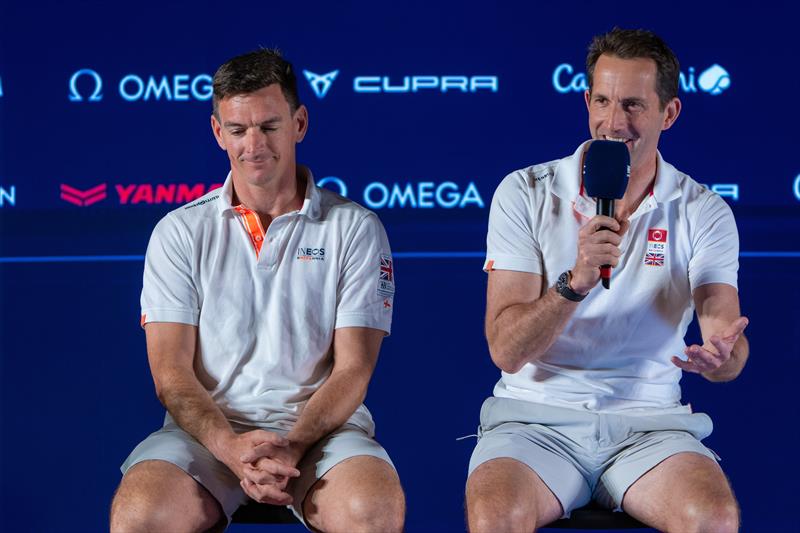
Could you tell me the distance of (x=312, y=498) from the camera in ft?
7.80

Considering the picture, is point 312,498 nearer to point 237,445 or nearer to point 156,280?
point 237,445

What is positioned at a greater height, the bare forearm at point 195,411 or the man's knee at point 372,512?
the bare forearm at point 195,411

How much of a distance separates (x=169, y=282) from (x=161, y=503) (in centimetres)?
51

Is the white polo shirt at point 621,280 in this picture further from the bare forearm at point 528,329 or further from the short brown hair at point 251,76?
the short brown hair at point 251,76

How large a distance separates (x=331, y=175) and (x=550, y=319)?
184 cm

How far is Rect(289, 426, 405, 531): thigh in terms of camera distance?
2.28 meters

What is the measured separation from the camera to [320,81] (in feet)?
13.4

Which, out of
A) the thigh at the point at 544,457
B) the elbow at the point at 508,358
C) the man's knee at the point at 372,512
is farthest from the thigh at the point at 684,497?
the man's knee at the point at 372,512

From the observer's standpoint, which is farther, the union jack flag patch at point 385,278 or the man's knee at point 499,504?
the union jack flag patch at point 385,278

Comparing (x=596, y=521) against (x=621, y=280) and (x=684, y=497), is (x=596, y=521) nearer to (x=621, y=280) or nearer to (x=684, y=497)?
(x=684, y=497)

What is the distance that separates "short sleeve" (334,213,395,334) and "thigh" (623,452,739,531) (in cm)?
66

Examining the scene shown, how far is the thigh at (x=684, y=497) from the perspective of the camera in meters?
2.21

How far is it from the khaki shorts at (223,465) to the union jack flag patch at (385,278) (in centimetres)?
33

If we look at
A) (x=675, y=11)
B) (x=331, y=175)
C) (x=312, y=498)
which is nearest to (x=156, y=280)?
(x=312, y=498)
